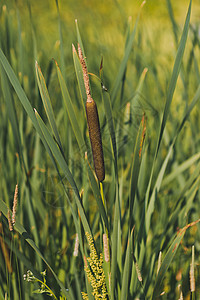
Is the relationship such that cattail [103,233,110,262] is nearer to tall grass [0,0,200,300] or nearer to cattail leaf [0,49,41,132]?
tall grass [0,0,200,300]

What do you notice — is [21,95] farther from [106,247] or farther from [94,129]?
[106,247]

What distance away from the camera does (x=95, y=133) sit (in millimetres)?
392

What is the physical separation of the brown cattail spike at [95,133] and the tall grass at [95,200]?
1cm

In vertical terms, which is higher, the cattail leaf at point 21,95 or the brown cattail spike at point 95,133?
the cattail leaf at point 21,95

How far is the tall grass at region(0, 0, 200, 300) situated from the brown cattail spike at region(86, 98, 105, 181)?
0.01m

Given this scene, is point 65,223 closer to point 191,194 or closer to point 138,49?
point 191,194

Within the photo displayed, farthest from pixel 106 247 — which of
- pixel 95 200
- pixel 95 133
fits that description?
pixel 95 200

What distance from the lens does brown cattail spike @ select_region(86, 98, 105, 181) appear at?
15.1 inches

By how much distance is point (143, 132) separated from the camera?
1.48 ft

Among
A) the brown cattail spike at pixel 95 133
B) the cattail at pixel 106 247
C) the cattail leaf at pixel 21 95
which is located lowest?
the cattail at pixel 106 247

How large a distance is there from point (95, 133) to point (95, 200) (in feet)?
1.02

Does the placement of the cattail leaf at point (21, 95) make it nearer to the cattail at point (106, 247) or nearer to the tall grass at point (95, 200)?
the tall grass at point (95, 200)

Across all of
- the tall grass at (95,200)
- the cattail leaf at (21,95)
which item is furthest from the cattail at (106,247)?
the cattail leaf at (21,95)

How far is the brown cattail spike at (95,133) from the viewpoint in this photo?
38 centimetres
